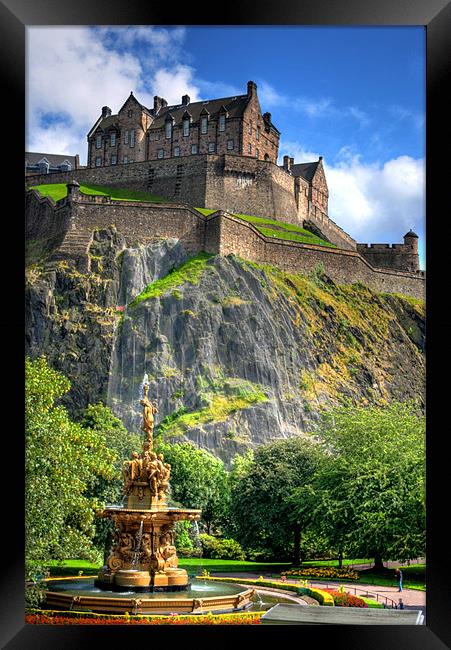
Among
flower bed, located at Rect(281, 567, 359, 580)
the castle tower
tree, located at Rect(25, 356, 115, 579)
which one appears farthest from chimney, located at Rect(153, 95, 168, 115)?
tree, located at Rect(25, 356, 115, 579)

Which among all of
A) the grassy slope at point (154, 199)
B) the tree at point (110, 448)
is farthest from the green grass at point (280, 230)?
the tree at point (110, 448)

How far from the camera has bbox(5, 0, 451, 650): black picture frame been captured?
9852 millimetres

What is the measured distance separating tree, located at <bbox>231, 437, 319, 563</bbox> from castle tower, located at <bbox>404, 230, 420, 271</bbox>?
35.9 m

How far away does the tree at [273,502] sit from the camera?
2973 centimetres

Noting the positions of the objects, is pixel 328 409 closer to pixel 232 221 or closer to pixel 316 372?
pixel 316 372

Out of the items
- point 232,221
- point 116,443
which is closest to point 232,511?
point 116,443

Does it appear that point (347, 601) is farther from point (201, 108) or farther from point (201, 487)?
point (201, 108)

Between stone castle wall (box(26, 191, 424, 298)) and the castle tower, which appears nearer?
stone castle wall (box(26, 191, 424, 298))

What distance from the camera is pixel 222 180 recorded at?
59844mm

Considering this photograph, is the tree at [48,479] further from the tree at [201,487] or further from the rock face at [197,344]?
the rock face at [197,344]

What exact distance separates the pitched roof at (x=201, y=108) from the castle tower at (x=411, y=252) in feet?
49.6

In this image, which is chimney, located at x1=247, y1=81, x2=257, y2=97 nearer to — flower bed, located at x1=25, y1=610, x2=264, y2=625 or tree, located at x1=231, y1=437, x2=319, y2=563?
tree, located at x1=231, y1=437, x2=319, y2=563
